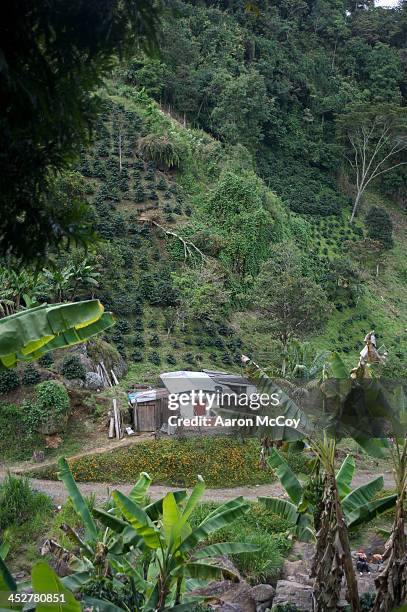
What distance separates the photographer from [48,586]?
433 centimetres

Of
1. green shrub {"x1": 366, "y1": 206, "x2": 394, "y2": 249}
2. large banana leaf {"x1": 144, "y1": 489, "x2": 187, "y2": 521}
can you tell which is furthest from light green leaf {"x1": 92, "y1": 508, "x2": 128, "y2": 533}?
green shrub {"x1": 366, "y1": 206, "x2": 394, "y2": 249}

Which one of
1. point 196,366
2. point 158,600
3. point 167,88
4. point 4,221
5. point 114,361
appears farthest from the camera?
point 167,88

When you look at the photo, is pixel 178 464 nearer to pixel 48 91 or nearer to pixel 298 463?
pixel 298 463

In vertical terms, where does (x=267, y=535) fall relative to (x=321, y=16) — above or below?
below

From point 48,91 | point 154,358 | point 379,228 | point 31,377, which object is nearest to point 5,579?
point 48,91

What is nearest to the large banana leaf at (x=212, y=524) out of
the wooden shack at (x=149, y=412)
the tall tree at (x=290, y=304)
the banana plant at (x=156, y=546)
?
the banana plant at (x=156, y=546)

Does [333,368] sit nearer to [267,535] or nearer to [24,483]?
[267,535]

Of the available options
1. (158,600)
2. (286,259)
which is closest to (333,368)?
(158,600)

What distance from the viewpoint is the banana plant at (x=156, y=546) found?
5980 mm

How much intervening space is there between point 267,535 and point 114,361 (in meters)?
7.56

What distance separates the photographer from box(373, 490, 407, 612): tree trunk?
232 inches

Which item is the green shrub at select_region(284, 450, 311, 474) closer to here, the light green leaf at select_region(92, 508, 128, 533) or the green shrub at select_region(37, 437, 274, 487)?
the green shrub at select_region(37, 437, 274, 487)

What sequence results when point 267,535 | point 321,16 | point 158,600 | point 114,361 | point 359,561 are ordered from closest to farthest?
point 158,600 < point 359,561 < point 267,535 < point 114,361 < point 321,16

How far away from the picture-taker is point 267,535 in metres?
10.1
